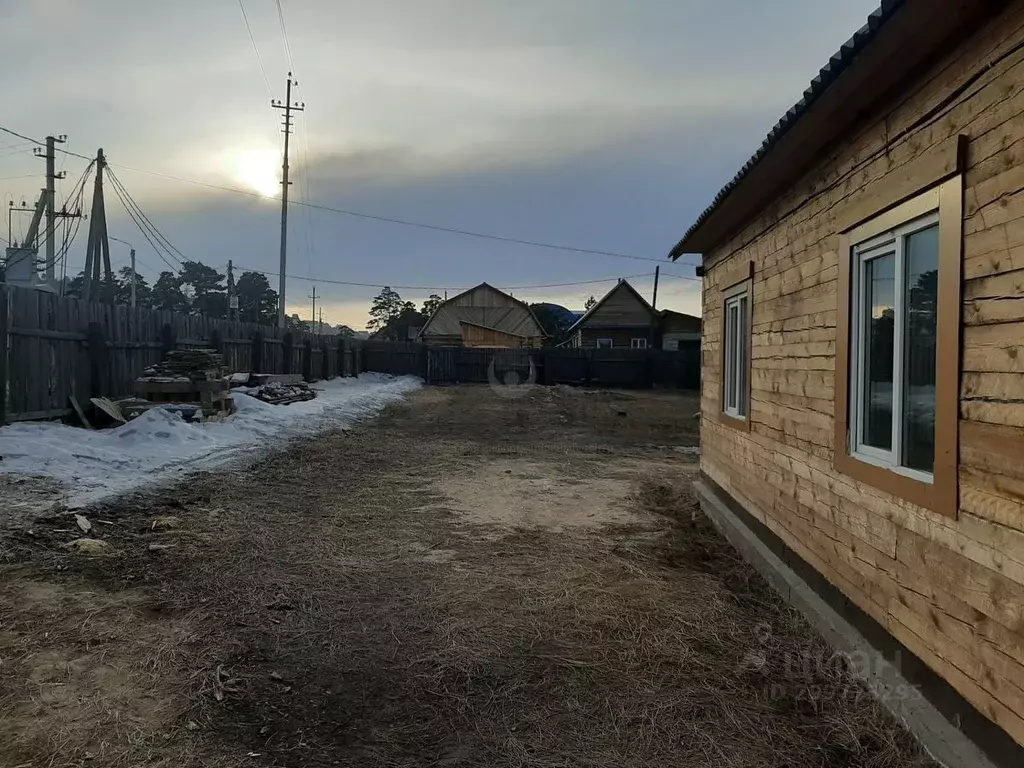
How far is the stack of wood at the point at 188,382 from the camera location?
10.5 m

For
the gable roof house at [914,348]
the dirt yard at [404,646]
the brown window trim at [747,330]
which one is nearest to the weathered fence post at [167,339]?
the dirt yard at [404,646]

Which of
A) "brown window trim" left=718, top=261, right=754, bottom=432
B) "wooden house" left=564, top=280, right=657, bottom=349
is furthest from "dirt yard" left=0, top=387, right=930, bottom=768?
"wooden house" left=564, top=280, right=657, bottom=349

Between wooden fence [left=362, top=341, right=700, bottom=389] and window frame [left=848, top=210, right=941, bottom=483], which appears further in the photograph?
wooden fence [left=362, top=341, right=700, bottom=389]

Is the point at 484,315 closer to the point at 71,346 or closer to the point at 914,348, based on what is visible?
the point at 71,346

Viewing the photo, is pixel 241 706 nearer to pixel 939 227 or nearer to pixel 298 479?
pixel 939 227

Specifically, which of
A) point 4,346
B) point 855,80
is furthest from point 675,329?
point 855,80

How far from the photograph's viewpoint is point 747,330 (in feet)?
19.5

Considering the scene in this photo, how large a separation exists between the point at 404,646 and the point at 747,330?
3.95 meters

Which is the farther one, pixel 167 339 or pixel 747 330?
pixel 167 339

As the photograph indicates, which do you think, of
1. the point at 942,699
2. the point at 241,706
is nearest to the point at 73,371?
the point at 241,706

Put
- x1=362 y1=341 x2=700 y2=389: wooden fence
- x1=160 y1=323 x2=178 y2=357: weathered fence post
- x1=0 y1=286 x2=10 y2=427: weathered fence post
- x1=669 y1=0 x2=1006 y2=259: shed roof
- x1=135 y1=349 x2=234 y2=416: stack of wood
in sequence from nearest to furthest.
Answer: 1. x1=669 y1=0 x2=1006 y2=259: shed roof
2. x1=0 y1=286 x2=10 y2=427: weathered fence post
3. x1=135 y1=349 x2=234 y2=416: stack of wood
4. x1=160 y1=323 x2=178 y2=357: weathered fence post
5. x1=362 y1=341 x2=700 y2=389: wooden fence

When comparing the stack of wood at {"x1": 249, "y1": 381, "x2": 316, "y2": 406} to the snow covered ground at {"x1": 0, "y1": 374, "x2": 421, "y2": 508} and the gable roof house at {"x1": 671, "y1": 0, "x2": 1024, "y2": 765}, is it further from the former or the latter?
the gable roof house at {"x1": 671, "y1": 0, "x2": 1024, "y2": 765}

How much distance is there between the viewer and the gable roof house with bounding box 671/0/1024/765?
232 centimetres

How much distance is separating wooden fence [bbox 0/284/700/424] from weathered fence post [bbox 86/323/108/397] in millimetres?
12
